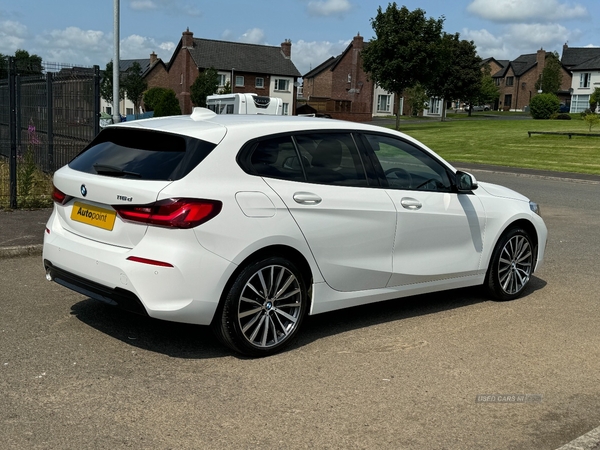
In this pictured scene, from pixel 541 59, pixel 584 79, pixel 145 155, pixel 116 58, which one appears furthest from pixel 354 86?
pixel 145 155

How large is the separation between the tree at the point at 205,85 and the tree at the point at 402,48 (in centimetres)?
2205

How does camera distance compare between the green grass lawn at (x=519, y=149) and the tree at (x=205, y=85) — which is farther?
the tree at (x=205, y=85)

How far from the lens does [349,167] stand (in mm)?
5578

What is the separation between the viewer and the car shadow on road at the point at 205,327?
5.22 meters

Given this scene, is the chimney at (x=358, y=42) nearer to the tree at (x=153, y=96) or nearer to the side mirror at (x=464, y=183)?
the tree at (x=153, y=96)

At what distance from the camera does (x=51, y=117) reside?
14.0m

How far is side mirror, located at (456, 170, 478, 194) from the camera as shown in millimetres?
6286

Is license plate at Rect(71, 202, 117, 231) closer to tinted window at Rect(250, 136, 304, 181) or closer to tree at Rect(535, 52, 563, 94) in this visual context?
tinted window at Rect(250, 136, 304, 181)

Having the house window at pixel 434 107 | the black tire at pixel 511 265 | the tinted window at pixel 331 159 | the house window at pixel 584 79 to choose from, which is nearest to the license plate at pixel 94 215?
the tinted window at pixel 331 159

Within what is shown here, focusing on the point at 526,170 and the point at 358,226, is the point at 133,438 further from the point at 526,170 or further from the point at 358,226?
the point at 526,170

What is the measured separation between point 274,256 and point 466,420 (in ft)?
5.56

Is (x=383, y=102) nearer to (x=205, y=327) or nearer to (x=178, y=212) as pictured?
(x=205, y=327)

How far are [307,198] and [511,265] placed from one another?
268cm

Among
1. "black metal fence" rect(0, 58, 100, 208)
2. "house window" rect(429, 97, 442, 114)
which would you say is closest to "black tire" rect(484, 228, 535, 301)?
"black metal fence" rect(0, 58, 100, 208)
